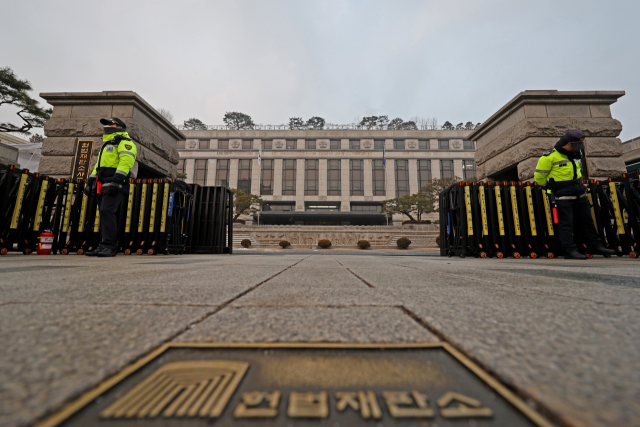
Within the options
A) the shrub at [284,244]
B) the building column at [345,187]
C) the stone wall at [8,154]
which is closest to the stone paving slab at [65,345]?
the stone wall at [8,154]

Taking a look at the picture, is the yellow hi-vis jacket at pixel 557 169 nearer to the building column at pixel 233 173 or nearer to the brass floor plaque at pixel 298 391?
the brass floor plaque at pixel 298 391

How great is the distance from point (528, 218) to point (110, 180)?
7927 millimetres

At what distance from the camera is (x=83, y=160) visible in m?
7.08

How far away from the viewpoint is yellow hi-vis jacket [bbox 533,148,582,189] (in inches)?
187

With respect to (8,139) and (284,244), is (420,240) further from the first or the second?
(8,139)

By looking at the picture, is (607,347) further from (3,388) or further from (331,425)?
(3,388)

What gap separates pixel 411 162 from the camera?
136 feet

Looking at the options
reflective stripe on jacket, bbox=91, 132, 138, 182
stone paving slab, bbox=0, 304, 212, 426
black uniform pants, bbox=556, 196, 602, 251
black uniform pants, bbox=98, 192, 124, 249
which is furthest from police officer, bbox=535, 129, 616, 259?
black uniform pants, bbox=98, 192, 124, 249

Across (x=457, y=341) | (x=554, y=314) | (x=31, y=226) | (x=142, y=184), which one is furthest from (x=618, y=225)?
(x=31, y=226)

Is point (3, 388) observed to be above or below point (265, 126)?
below

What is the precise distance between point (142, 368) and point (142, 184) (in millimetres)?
6587

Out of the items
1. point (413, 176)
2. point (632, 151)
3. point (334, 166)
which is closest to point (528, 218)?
point (632, 151)

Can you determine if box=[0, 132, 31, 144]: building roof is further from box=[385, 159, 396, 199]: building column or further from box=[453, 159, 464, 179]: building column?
box=[453, 159, 464, 179]: building column

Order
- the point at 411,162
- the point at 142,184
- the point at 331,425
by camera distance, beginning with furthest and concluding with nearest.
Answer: the point at 411,162, the point at 142,184, the point at 331,425
